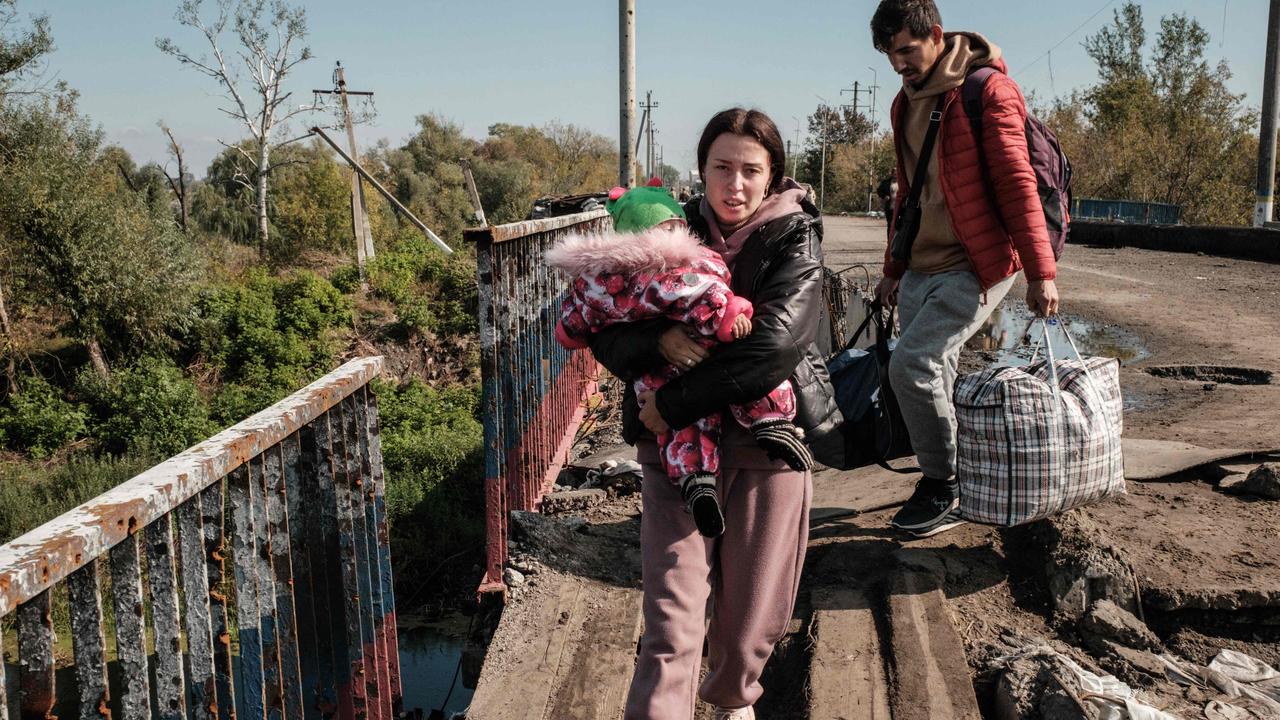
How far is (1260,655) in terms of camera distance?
3.17 metres

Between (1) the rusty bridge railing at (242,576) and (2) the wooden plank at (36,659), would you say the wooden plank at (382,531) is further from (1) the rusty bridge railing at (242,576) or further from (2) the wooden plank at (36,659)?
(2) the wooden plank at (36,659)

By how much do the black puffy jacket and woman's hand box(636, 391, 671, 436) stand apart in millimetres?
30

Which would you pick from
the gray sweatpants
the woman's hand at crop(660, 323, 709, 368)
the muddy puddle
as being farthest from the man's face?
the muddy puddle

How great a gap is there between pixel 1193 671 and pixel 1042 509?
25.7 inches

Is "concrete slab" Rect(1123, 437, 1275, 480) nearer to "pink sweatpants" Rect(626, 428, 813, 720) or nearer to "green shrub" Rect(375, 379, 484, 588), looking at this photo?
"pink sweatpants" Rect(626, 428, 813, 720)

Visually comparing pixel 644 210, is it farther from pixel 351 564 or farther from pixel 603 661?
pixel 603 661

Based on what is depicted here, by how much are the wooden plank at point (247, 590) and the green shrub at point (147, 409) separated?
61.6ft

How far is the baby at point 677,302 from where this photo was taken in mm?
2281

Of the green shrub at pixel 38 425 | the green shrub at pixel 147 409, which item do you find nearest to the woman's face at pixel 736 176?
the green shrub at pixel 147 409

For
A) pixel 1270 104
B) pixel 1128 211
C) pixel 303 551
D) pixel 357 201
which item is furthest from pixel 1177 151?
pixel 303 551

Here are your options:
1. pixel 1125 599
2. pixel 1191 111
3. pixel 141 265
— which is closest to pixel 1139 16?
pixel 1191 111

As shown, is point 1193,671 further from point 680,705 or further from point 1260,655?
point 680,705

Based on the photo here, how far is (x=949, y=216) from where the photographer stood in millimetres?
3547

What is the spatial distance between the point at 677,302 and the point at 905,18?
1764mm
